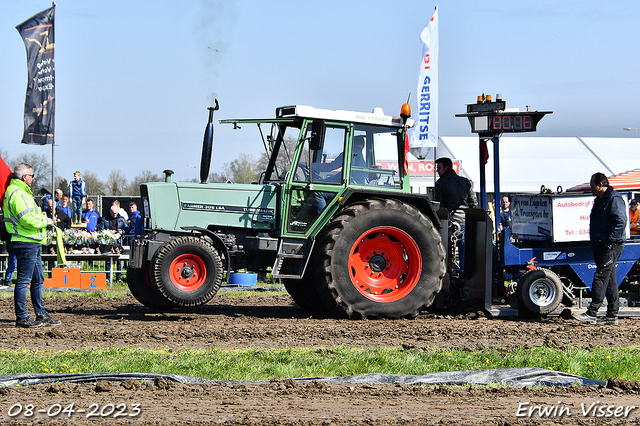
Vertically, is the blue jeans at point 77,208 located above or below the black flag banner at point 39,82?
below

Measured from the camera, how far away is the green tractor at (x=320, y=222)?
8.52 metres

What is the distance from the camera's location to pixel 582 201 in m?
9.28

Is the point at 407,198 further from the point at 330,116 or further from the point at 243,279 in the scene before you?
the point at 243,279

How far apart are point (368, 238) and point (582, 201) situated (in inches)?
112

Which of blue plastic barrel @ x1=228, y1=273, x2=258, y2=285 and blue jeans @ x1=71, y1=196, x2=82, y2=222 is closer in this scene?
blue plastic barrel @ x1=228, y1=273, x2=258, y2=285

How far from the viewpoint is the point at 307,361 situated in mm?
6090

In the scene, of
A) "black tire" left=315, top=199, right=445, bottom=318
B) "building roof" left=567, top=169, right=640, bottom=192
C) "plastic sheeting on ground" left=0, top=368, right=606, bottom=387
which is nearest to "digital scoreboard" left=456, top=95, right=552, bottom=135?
"black tire" left=315, top=199, right=445, bottom=318

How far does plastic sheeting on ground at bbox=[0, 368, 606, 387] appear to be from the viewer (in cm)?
515

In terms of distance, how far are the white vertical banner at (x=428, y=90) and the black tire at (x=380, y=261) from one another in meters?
7.28

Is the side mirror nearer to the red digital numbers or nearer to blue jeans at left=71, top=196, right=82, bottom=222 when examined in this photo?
the red digital numbers

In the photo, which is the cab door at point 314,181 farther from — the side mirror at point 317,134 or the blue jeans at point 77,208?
the blue jeans at point 77,208

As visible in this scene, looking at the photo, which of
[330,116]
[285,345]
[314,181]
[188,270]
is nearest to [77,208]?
[188,270]

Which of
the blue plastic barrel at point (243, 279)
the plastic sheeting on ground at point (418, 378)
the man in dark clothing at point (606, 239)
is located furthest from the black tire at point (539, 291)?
the blue plastic barrel at point (243, 279)

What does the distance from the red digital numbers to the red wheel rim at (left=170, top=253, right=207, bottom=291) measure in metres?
4.11
